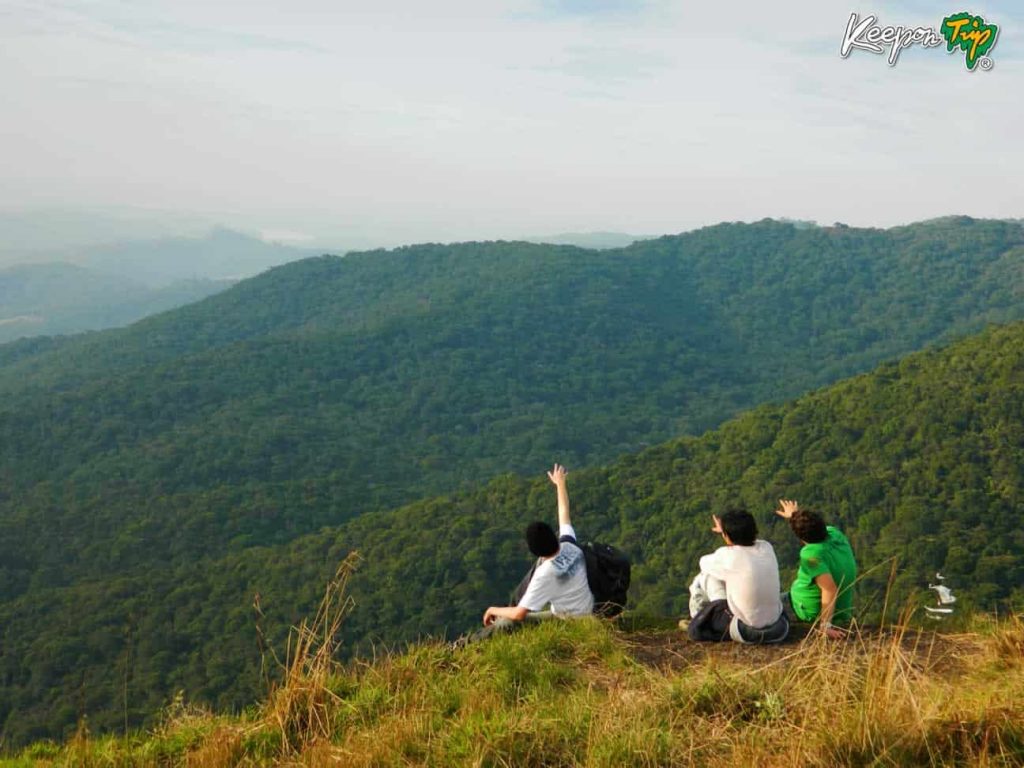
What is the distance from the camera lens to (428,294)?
392ft

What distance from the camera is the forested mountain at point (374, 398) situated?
40.3 meters

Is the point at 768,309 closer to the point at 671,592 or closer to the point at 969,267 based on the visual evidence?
the point at 969,267

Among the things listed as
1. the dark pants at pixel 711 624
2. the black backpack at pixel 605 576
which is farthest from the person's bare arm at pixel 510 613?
the dark pants at pixel 711 624

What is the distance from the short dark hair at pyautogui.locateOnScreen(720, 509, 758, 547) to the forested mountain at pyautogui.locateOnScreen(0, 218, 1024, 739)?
84.2ft

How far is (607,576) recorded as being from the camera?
21.4ft

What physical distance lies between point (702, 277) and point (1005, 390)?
323 ft

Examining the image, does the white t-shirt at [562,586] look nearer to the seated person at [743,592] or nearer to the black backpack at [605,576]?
the black backpack at [605,576]

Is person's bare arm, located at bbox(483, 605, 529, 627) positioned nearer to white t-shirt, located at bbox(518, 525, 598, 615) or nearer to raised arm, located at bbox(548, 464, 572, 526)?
white t-shirt, located at bbox(518, 525, 598, 615)

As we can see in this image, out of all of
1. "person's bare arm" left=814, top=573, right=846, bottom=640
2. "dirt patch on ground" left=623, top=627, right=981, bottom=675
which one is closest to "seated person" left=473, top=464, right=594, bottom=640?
"dirt patch on ground" left=623, top=627, right=981, bottom=675

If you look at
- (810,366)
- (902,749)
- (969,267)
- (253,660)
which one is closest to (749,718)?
(902,749)

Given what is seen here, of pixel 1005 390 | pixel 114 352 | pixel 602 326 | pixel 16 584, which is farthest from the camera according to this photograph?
pixel 602 326

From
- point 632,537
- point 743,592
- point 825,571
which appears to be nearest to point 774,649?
point 743,592

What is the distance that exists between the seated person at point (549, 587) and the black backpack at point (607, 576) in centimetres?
13

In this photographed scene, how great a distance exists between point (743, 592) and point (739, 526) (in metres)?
0.43
